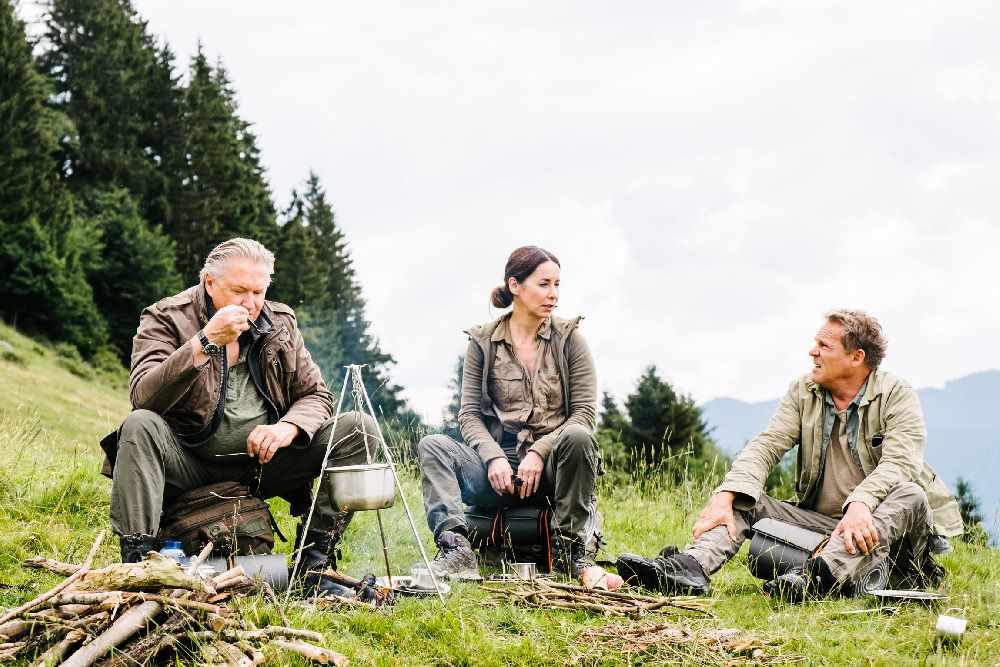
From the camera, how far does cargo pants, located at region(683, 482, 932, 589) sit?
4129 mm

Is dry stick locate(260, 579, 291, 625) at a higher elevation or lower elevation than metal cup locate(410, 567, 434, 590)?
higher

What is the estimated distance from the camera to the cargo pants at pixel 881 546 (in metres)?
4.13

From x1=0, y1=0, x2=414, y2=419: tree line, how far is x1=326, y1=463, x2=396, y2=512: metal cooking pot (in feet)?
98.5

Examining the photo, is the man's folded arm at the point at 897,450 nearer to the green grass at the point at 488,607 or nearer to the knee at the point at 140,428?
the green grass at the point at 488,607

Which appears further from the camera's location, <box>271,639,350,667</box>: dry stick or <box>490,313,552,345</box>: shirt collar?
<box>490,313,552,345</box>: shirt collar

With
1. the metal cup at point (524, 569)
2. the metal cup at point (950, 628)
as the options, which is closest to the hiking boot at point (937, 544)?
the metal cup at point (950, 628)

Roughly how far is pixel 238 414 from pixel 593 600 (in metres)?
1.80

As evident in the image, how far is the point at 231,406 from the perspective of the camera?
4.22 m

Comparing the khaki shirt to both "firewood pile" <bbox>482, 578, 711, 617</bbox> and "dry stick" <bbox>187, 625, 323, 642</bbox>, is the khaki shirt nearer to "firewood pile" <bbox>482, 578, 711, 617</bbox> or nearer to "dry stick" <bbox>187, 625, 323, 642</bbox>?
"firewood pile" <bbox>482, 578, 711, 617</bbox>

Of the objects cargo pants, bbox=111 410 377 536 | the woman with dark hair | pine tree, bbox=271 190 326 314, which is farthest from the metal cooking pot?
pine tree, bbox=271 190 326 314

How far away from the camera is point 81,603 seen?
294cm

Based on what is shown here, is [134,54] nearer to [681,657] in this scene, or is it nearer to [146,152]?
[146,152]

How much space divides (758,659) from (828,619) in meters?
0.79

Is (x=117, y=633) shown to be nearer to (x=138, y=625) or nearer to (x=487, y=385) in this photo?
(x=138, y=625)
